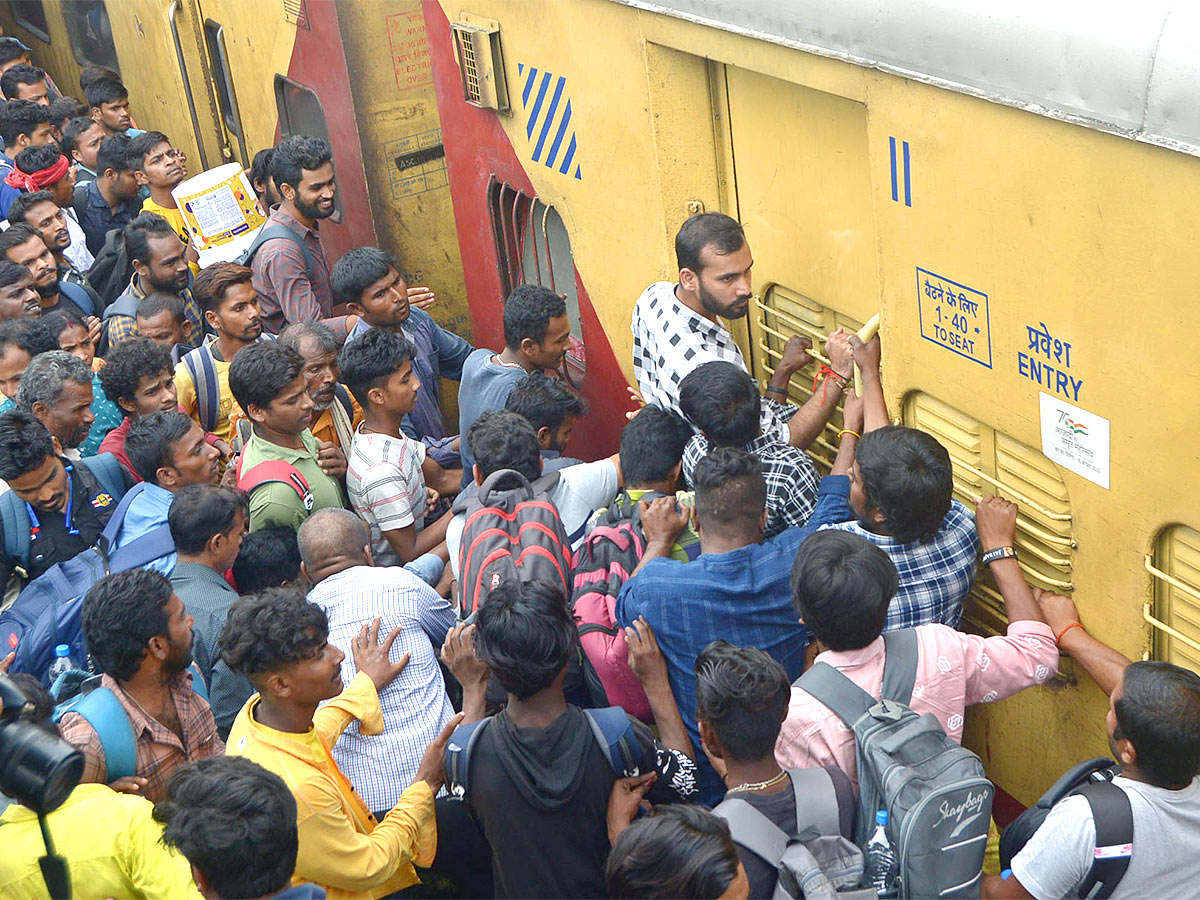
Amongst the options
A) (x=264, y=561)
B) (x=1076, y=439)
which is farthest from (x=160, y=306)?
(x=1076, y=439)

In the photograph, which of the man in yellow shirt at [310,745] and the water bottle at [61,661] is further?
the water bottle at [61,661]

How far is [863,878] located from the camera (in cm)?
224

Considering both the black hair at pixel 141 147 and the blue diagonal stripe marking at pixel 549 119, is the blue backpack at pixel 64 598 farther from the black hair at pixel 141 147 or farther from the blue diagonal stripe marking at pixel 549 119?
the black hair at pixel 141 147

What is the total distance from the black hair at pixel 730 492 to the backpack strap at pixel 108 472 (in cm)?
201

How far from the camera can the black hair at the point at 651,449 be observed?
328cm

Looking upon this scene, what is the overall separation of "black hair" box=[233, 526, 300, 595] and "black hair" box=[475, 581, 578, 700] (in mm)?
1090

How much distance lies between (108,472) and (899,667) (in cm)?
256

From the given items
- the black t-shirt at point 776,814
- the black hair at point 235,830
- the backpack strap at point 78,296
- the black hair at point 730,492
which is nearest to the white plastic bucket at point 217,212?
the backpack strap at point 78,296

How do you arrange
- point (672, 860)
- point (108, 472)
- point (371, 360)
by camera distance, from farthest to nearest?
point (108, 472) → point (371, 360) → point (672, 860)

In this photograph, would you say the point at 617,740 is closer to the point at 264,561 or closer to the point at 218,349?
the point at 264,561

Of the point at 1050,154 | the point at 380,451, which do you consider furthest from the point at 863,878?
the point at 380,451

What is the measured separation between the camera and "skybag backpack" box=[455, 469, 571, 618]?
3.02 metres

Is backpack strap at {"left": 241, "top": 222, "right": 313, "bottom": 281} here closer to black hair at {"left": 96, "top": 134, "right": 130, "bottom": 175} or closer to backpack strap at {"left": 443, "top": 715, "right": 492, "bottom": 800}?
black hair at {"left": 96, "top": 134, "right": 130, "bottom": 175}

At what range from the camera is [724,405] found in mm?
3139
